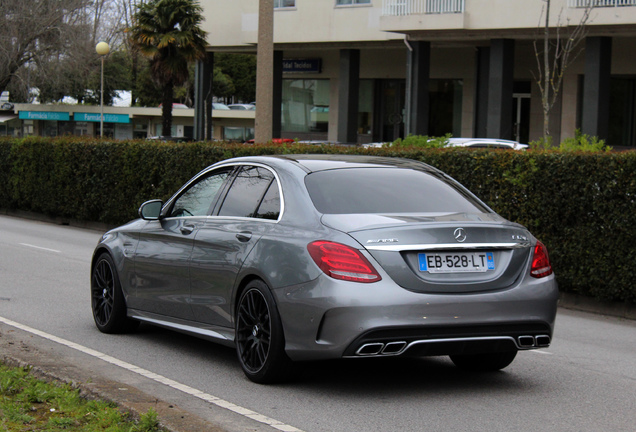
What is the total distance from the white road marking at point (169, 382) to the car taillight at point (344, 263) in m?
0.97

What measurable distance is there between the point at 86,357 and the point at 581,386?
372cm

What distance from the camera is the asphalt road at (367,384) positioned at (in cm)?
582

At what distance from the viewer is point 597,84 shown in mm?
32062

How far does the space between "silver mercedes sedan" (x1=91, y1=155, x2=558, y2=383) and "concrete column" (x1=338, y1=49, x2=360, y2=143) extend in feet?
107

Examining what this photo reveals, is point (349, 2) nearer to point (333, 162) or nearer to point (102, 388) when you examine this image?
point (333, 162)

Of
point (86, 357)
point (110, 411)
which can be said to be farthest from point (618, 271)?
point (110, 411)

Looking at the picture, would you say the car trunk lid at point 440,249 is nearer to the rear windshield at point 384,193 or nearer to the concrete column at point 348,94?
the rear windshield at point 384,193

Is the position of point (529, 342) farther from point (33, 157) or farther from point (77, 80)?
point (77, 80)

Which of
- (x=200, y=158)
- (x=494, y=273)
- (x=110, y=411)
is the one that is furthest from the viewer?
(x=200, y=158)

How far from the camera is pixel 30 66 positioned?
58.1m

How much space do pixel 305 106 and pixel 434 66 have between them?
7446 millimetres

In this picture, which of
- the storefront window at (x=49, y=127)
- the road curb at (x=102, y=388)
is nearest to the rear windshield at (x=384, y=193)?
the road curb at (x=102, y=388)

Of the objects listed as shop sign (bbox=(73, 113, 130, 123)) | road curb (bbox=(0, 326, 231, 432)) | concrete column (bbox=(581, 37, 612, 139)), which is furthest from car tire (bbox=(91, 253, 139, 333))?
shop sign (bbox=(73, 113, 130, 123))

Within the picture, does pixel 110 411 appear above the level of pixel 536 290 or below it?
below
